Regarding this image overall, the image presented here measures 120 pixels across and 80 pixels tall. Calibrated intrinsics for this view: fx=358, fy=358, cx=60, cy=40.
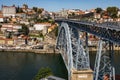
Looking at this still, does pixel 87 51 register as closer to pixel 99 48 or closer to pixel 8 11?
pixel 99 48

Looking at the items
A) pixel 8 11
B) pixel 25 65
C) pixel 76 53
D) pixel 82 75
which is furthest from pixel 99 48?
pixel 8 11

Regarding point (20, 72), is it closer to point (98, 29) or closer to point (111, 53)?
point (98, 29)

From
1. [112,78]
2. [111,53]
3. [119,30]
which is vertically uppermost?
[119,30]

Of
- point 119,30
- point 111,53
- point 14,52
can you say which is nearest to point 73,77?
point 111,53

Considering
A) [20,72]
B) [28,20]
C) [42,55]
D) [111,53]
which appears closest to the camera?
[111,53]

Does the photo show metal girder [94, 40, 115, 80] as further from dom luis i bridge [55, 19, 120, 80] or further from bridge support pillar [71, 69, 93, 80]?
bridge support pillar [71, 69, 93, 80]

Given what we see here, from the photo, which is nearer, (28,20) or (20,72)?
(20,72)
